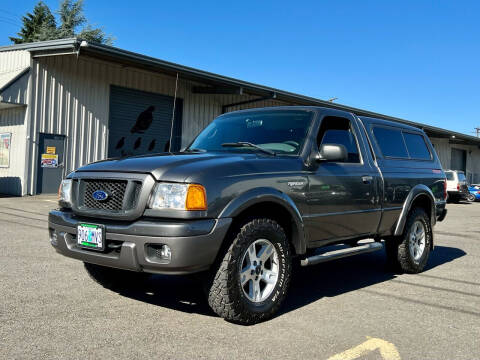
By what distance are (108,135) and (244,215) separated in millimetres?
15449

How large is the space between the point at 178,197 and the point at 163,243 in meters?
0.35

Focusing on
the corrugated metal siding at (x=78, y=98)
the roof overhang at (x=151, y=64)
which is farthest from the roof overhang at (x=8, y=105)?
the roof overhang at (x=151, y=64)

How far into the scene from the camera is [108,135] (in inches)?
727

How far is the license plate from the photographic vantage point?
3.74 metres

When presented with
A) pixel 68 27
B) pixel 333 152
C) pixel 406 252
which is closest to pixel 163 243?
pixel 333 152

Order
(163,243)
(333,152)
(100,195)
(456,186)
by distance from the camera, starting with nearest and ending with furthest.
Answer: (163,243)
(100,195)
(333,152)
(456,186)

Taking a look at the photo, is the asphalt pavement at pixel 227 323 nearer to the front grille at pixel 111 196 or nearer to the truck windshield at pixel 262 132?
the front grille at pixel 111 196

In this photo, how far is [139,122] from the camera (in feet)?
64.4

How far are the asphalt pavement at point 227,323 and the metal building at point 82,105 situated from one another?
1024 cm

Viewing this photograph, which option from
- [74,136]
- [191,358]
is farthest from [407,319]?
[74,136]

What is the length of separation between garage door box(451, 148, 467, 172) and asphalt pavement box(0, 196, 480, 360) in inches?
1553

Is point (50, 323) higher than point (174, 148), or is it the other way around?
point (174, 148)

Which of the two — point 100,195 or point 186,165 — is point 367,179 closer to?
point 186,165

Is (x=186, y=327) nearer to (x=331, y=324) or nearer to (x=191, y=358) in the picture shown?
(x=191, y=358)
